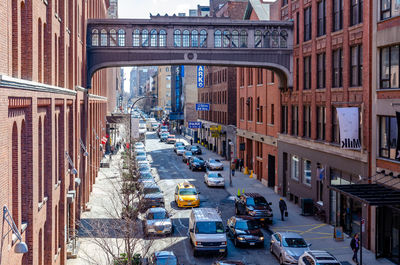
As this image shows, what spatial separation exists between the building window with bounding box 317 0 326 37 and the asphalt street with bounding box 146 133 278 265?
1452 cm

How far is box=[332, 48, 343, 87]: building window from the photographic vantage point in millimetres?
30688

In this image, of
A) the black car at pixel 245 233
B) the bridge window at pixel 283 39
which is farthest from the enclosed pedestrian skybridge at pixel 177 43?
the black car at pixel 245 233

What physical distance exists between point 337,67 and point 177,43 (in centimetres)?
1323

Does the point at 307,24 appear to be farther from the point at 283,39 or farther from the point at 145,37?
the point at 145,37

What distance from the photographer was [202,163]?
57.9 m

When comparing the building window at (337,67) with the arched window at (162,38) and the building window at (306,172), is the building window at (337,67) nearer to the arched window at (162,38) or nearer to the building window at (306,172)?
the building window at (306,172)

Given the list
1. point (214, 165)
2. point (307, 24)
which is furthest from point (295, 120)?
point (214, 165)

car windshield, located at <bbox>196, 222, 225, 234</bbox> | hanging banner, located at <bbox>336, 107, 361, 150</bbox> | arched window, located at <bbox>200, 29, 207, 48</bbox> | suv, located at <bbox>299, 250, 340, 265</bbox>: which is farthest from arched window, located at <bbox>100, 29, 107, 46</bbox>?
suv, located at <bbox>299, 250, 340, 265</bbox>

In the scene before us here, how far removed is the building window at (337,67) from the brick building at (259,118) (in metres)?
11.3

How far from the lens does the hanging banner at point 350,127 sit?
89.1 feet

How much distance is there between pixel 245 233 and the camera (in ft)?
85.3

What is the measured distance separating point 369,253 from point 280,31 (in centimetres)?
2068

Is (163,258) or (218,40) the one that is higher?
(218,40)

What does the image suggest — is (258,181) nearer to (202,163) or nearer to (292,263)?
(202,163)
